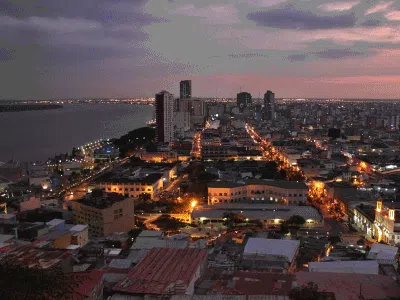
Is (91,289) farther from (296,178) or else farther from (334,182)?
(296,178)

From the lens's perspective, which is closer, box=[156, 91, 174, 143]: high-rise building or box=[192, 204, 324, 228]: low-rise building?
box=[192, 204, 324, 228]: low-rise building

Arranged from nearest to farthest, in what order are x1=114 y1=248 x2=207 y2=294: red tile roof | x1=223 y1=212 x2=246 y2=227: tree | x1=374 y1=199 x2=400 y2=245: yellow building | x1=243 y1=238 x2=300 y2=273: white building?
x1=114 y1=248 x2=207 y2=294: red tile roof, x1=243 y1=238 x2=300 y2=273: white building, x1=374 y1=199 x2=400 y2=245: yellow building, x1=223 y1=212 x2=246 y2=227: tree

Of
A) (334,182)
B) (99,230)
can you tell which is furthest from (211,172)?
(99,230)

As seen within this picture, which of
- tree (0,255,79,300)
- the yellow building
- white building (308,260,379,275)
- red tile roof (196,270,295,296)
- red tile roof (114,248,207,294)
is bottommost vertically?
the yellow building

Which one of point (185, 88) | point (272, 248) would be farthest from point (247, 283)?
point (185, 88)

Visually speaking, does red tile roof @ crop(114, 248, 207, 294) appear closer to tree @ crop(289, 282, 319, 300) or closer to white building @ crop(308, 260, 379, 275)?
tree @ crop(289, 282, 319, 300)

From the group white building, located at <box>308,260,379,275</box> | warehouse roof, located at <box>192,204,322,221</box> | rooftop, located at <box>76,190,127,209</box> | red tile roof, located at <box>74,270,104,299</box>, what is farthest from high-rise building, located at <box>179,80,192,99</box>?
red tile roof, located at <box>74,270,104,299</box>
